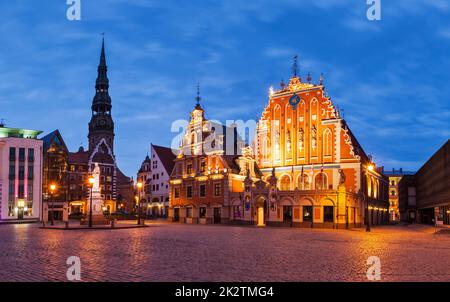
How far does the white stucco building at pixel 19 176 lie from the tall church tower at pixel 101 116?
6043cm

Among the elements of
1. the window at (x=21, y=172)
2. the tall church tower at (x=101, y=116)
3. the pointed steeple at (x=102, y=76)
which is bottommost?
the window at (x=21, y=172)

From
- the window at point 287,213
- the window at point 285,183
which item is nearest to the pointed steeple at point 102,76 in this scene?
the window at point 285,183

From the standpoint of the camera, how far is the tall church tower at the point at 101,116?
131375 millimetres

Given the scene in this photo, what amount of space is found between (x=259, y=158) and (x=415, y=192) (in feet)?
144

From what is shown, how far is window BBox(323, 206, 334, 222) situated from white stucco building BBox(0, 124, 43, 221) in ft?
143

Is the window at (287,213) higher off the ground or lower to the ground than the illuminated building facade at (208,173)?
lower

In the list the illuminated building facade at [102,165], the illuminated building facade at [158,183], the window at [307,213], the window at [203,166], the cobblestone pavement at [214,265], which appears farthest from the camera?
the illuminated building facade at [102,165]

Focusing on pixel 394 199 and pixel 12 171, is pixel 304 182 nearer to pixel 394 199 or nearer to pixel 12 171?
pixel 12 171

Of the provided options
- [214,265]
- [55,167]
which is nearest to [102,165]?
[55,167]

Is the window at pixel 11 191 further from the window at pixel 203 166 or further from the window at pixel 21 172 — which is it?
the window at pixel 203 166

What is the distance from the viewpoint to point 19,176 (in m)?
68.1

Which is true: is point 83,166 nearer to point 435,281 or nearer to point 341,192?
point 341,192

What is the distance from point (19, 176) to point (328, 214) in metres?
45.7
